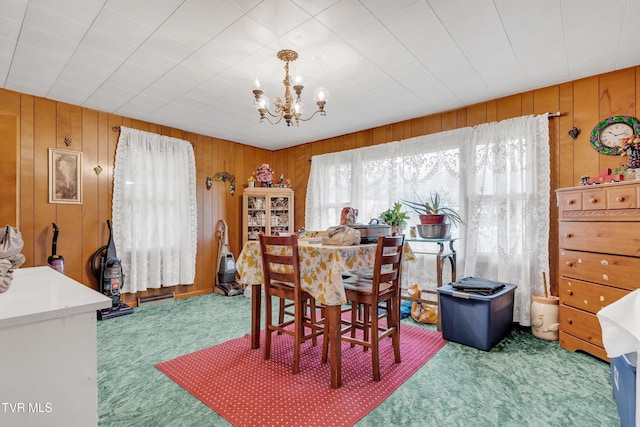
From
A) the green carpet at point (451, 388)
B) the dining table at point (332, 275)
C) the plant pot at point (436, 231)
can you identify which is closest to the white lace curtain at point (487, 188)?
the plant pot at point (436, 231)

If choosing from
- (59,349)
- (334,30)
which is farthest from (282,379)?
(334,30)

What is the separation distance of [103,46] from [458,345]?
3699 mm

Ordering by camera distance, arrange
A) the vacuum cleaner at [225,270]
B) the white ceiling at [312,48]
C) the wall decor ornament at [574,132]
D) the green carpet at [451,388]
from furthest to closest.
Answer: the vacuum cleaner at [225,270], the wall decor ornament at [574,132], the white ceiling at [312,48], the green carpet at [451,388]

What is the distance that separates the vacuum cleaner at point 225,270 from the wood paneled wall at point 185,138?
11 centimetres

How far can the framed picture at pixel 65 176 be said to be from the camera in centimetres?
335

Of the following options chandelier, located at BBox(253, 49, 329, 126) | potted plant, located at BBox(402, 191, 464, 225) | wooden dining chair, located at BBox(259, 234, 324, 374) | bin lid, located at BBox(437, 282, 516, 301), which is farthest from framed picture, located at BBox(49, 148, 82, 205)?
bin lid, located at BBox(437, 282, 516, 301)

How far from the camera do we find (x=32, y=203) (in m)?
3.23

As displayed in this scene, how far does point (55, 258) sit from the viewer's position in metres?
3.17

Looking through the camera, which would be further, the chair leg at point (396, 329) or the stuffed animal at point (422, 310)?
the stuffed animal at point (422, 310)

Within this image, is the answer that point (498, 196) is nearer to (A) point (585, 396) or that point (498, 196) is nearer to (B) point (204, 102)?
(A) point (585, 396)

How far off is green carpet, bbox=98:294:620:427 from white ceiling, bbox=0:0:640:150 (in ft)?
7.75

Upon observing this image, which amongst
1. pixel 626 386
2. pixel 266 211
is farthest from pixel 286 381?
pixel 266 211

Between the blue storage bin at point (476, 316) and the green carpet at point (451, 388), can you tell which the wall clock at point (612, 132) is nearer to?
the blue storage bin at point (476, 316)

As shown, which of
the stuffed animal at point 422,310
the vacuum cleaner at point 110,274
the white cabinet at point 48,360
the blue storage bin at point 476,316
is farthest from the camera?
the vacuum cleaner at point 110,274
